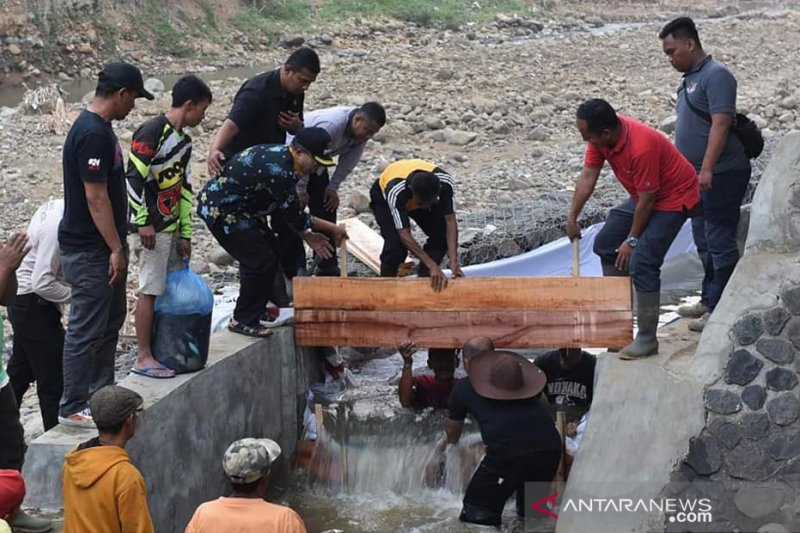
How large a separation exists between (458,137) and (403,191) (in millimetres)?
10911

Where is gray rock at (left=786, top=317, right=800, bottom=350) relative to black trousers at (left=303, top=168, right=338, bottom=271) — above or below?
below

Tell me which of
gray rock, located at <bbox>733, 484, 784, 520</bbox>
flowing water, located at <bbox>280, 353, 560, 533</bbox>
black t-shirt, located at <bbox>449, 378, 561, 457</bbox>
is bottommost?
flowing water, located at <bbox>280, 353, 560, 533</bbox>

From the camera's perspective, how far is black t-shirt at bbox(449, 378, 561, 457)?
6.41m

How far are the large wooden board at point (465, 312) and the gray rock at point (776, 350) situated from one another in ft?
4.54

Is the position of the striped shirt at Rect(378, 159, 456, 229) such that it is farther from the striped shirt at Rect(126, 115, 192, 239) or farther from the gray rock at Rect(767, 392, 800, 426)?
the gray rock at Rect(767, 392, 800, 426)

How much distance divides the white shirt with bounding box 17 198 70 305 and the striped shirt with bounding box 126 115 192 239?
431 mm

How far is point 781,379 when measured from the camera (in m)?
5.89

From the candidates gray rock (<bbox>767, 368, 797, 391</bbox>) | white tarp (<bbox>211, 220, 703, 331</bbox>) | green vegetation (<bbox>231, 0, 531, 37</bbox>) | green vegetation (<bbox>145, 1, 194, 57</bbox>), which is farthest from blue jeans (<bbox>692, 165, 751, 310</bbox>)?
green vegetation (<bbox>231, 0, 531, 37</bbox>)

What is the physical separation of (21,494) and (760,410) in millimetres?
3631

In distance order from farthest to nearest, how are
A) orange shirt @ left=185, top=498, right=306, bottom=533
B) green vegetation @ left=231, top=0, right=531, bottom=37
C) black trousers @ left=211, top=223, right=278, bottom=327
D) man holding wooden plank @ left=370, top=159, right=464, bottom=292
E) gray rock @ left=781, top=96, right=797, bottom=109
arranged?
1. green vegetation @ left=231, top=0, right=531, bottom=37
2. gray rock @ left=781, top=96, right=797, bottom=109
3. man holding wooden plank @ left=370, top=159, right=464, bottom=292
4. black trousers @ left=211, top=223, right=278, bottom=327
5. orange shirt @ left=185, top=498, right=306, bottom=533

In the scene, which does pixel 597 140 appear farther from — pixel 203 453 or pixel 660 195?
pixel 203 453

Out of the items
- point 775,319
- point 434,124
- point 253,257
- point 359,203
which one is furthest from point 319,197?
point 434,124

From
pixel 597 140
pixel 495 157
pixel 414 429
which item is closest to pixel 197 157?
pixel 495 157

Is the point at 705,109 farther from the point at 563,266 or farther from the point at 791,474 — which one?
the point at 563,266
